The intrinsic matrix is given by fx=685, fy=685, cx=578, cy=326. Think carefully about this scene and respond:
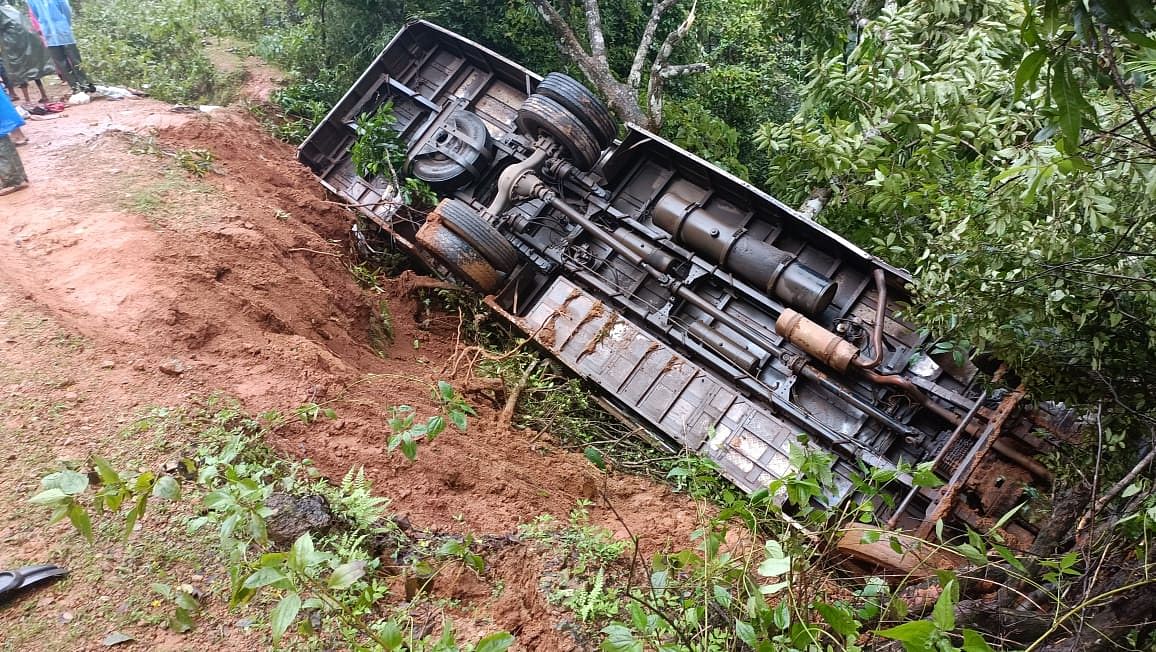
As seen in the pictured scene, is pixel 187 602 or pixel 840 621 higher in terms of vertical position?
pixel 840 621

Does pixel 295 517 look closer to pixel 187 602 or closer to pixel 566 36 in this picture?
pixel 187 602

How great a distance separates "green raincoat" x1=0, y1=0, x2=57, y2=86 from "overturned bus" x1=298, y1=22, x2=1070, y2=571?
13.1 ft

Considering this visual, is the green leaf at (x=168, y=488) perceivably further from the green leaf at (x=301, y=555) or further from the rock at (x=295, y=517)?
the rock at (x=295, y=517)

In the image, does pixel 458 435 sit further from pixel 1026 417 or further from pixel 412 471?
pixel 1026 417

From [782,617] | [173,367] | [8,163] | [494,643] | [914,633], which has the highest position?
[914,633]

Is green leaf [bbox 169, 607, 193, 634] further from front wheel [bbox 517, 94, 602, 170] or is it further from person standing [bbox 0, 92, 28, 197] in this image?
front wheel [bbox 517, 94, 602, 170]

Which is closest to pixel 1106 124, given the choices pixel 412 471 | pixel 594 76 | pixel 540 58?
pixel 412 471

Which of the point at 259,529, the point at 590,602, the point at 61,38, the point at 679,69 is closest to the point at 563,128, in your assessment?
the point at 679,69

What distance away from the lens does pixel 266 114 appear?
9.50 meters

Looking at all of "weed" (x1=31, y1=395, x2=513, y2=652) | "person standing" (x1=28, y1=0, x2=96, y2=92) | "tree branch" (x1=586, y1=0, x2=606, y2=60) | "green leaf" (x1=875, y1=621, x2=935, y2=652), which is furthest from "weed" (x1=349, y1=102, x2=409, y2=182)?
"green leaf" (x1=875, y1=621, x2=935, y2=652)

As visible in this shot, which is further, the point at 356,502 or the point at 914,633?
the point at 356,502

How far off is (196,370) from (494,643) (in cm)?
341

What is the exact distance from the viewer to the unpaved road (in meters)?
3.11

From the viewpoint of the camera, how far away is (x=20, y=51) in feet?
28.7
